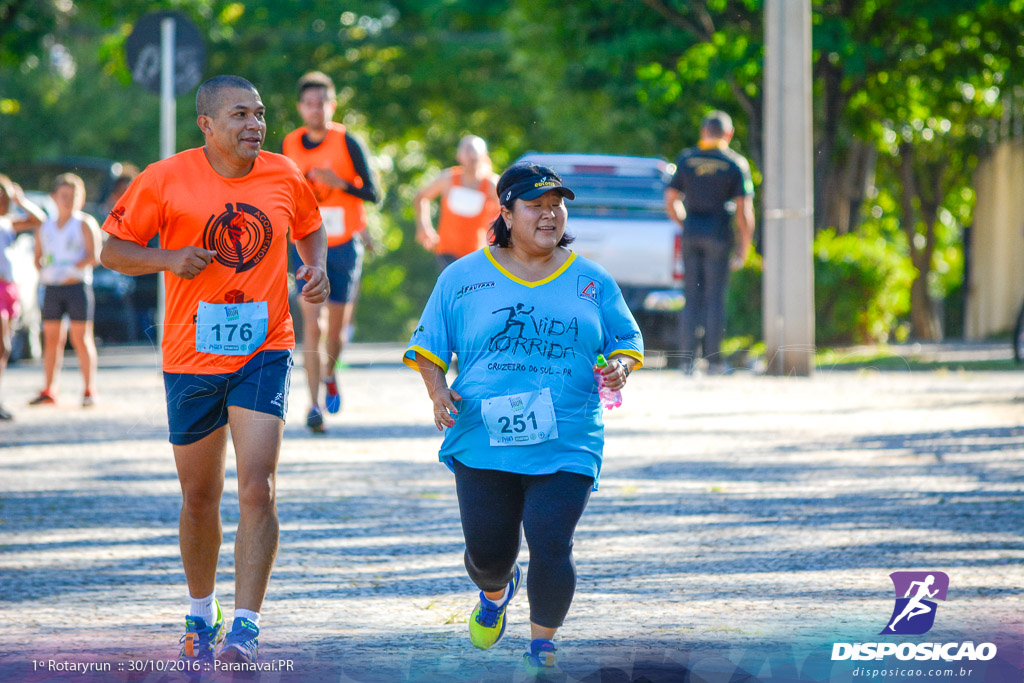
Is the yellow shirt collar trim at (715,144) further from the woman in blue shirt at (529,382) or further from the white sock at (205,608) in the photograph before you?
the white sock at (205,608)

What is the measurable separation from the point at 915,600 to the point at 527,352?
191 cm

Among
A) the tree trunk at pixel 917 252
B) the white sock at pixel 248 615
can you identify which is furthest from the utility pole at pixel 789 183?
the tree trunk at pixel 917 252

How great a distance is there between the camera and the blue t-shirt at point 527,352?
15.0 feet

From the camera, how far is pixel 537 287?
4637 mm

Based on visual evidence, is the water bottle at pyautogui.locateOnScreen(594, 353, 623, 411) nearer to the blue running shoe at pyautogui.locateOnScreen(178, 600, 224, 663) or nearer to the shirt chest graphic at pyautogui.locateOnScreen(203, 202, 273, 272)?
the shirt chest graphic at pyautogui.locateOnScreen(203, 202, 273, 272)

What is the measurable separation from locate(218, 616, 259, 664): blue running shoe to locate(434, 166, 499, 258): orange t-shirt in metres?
7.45

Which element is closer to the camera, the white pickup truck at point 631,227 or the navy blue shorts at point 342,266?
the navy blue shorts at point 342,266

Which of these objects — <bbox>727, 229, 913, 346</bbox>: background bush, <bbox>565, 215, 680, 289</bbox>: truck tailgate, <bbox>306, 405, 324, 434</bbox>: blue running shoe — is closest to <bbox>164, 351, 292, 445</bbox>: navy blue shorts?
<bbox>306, 405, 324, 434</bbox>: blue running shoe

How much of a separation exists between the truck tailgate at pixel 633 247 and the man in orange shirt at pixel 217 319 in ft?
33.3

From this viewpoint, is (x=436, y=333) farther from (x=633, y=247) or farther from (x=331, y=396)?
(x=633, y=247)

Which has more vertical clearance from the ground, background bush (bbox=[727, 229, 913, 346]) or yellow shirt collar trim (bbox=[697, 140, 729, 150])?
yellow shirt collar trim (bbox=[697, 140, 729, 150])

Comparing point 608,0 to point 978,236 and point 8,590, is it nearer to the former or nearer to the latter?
point 978,236

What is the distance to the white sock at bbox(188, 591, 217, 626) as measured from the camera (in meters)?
4.92

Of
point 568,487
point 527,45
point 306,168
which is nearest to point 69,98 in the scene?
point 527,45
